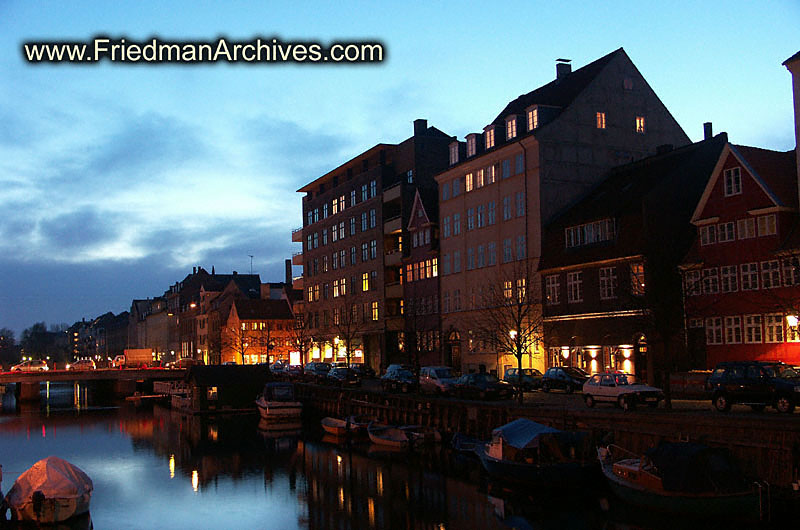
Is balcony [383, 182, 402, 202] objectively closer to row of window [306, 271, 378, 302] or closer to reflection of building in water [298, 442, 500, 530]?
row of window [306, 271, 378, 302]

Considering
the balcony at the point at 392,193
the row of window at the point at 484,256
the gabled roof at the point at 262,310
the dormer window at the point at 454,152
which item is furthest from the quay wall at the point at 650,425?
the gabled roof at the point at 262,310

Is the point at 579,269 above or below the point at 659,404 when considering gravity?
above

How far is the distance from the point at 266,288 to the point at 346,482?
386 ft

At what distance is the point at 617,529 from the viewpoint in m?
30.3

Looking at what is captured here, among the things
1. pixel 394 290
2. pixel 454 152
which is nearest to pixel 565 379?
pixel 454 152

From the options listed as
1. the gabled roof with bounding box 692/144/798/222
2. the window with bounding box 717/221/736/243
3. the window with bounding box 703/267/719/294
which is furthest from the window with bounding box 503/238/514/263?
the window with bounding box 717/221/736/243

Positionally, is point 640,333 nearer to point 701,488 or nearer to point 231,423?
point 701,488

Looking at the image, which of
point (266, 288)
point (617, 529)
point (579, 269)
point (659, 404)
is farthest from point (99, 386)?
point (617, 529)

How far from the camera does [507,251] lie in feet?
228

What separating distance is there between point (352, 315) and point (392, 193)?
1583 centimetres

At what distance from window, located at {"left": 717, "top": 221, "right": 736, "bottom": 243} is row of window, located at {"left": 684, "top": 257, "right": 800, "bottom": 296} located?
67.6 inches

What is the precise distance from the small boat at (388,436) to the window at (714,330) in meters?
20.1

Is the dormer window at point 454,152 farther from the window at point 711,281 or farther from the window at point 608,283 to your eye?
the window at point 711,281

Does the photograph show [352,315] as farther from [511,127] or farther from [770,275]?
[770,275]
